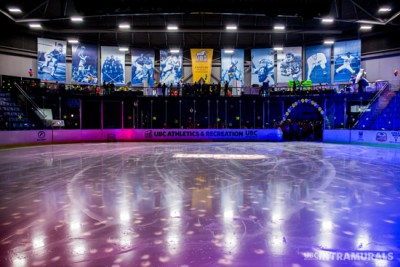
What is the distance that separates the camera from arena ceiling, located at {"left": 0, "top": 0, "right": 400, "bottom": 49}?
1973 cm

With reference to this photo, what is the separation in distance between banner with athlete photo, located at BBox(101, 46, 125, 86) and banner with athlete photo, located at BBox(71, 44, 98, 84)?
0.80m

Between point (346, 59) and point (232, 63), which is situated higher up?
point (232, 63)

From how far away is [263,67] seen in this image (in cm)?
3042

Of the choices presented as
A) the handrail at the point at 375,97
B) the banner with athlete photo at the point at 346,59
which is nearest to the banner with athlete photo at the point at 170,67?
the banner with athlete photo at the point at 346,59

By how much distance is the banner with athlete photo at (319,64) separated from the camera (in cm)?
2869

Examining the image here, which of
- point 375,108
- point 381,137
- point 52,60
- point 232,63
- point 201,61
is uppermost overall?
point 201,61

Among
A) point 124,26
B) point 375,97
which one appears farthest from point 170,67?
point 375,97

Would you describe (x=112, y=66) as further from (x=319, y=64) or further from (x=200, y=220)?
(x=200, y=220)

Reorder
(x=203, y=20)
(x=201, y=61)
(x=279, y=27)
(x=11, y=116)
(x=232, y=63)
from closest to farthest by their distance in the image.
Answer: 1. (x=11, y=116)
2. (x=279, y=27)
3. (x=203, y=20)
4. (x=201, y=61)
5. (x=232, y=63)

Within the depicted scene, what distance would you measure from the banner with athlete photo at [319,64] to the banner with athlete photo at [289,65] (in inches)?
34.4

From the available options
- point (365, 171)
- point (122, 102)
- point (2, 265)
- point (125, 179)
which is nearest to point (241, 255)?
point (2, 265)

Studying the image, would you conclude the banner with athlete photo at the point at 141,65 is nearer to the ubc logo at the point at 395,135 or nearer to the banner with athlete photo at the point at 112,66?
the banner with athlete photo at the point at 112,66

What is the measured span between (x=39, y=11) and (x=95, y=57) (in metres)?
6.52

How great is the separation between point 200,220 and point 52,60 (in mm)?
27955
